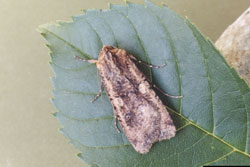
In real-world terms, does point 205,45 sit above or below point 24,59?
above

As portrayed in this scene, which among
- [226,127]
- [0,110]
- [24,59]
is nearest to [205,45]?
[226,127]

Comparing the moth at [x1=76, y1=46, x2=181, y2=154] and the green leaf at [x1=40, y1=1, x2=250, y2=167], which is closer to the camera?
the green leaf at [x1=40, y1=1, x2=250, y2=167]

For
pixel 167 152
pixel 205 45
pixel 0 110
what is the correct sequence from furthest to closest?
pixel 0 110, pixel 167 152, pixel 205 45

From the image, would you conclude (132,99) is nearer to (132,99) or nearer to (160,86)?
(132,99)

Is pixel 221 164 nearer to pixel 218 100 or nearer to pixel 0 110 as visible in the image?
pixel 218 100

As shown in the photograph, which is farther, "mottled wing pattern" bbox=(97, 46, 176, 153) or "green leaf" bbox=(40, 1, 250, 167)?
"mottled wing pattern" bbox=(97, 46, 176, 153)
